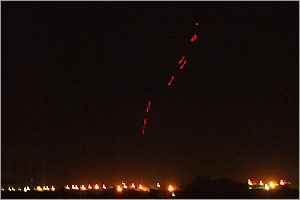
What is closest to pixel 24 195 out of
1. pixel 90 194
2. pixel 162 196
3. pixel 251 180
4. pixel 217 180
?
pixel 90 194

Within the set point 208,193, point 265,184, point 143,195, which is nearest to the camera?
point 208,193

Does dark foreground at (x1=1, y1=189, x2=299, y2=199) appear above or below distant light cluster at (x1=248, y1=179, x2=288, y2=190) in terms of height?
below

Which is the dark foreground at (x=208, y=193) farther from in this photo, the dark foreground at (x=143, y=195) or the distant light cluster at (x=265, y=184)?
the distant light cluster at (x=265, y=184)

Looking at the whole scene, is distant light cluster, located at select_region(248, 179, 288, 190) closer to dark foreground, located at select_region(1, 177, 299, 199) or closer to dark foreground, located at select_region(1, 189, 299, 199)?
dark foreground, located at select_region(1, 177, 299, 199)

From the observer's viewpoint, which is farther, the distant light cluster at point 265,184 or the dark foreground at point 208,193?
the distant light cluster at point 265,184

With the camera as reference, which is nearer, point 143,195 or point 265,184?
point 143,195

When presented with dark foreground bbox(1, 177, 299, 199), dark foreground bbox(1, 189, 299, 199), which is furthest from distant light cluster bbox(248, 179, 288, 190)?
dark foreground bbox(1, 189, 299, 199)

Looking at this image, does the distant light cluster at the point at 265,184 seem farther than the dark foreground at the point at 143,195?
Yes

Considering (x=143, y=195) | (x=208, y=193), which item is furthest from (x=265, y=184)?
(x=143, y=195)

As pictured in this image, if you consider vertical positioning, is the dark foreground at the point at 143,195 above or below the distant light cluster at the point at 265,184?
below

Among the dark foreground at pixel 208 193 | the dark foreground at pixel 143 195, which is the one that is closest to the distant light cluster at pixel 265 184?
the dark foreground at pixel 208 193

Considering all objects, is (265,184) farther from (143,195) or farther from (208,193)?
(143,195)

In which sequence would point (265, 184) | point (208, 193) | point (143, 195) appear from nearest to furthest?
point (208, 193), point (143, 195), point (265, 184)
